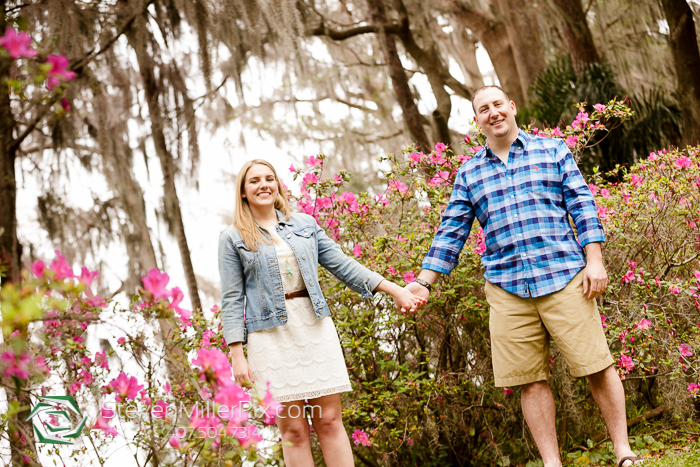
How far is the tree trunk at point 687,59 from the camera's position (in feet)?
18.2

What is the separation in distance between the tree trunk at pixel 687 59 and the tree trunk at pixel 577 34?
1795 millimetres

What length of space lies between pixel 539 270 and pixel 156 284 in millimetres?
1477

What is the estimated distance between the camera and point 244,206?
2574mm

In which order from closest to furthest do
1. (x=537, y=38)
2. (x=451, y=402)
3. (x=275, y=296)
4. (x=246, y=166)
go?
(x=275, y=296) → (x=246, y=166) → (x=451, y=402) → (x=537, y=38)

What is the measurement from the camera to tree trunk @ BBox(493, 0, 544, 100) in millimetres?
8312

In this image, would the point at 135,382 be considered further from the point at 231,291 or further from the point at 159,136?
the point at 159,136

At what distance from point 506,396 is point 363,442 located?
88cm

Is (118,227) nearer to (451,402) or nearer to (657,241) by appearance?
(451,402)

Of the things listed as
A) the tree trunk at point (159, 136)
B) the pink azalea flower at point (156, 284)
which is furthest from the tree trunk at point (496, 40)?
the pink azalea flower at point (156, 284)

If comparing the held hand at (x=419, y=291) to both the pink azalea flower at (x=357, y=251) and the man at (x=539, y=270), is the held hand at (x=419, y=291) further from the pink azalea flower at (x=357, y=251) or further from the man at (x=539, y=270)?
the pink azalea flower at (x=357, y=251)

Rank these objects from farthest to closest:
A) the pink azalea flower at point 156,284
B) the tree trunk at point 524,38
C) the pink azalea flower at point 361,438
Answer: the tree trunk at point 524,38, the pink azalea flower at point 361,438, the pink azalea flower at point 156,284


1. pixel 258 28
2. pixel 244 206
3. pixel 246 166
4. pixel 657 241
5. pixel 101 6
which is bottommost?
pixel 657 241

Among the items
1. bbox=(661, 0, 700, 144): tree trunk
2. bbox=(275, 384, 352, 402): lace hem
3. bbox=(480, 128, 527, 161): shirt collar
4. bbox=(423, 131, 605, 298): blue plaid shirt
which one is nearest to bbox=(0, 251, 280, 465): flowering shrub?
bbox=(275, 384, 352, 402): lace hem

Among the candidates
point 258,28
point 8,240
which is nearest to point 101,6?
point 258,28
